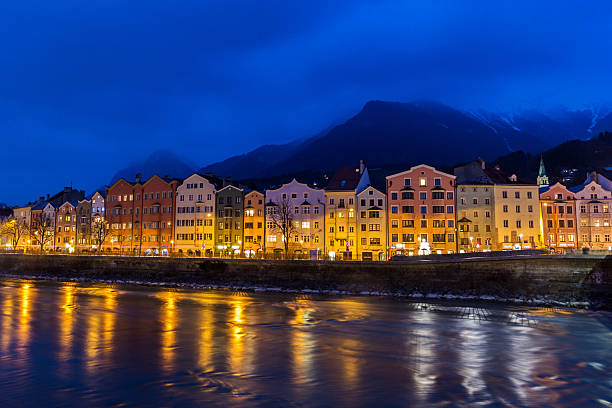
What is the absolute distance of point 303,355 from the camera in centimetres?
2659

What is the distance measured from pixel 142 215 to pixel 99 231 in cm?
898

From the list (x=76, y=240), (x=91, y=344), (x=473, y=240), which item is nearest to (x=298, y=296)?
(x=91, y=344)

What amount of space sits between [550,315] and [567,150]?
174m

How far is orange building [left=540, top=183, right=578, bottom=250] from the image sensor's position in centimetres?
8088

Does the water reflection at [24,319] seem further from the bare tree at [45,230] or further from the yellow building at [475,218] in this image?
the yellow building at [475,218]

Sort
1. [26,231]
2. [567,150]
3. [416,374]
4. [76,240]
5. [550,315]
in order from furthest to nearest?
[567,150], [26,231], [76,240], [550,315], [416,374]

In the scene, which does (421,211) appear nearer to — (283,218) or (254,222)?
(283,218)

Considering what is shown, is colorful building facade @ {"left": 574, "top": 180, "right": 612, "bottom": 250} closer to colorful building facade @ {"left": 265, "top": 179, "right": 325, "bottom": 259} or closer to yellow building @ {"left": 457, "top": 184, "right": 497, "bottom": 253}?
yellow building @ {"left": 457, "top": 184, "right": 497, "bottom": 253}

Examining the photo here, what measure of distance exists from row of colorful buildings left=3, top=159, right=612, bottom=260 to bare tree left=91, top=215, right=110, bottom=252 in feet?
31.5

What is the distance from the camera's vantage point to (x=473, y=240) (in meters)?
78.4

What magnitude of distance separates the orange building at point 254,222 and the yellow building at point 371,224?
1838 centimetres

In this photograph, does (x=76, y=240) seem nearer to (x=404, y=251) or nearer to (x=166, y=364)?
(x=404, y=251)

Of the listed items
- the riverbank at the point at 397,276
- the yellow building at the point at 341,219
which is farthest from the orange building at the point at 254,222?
the riverbank at the point at 397,276

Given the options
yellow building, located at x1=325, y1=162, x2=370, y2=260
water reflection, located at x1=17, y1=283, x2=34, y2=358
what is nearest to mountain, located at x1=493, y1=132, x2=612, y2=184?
yellow building, located at x1=325, y1=162, x2=370, y2=260
